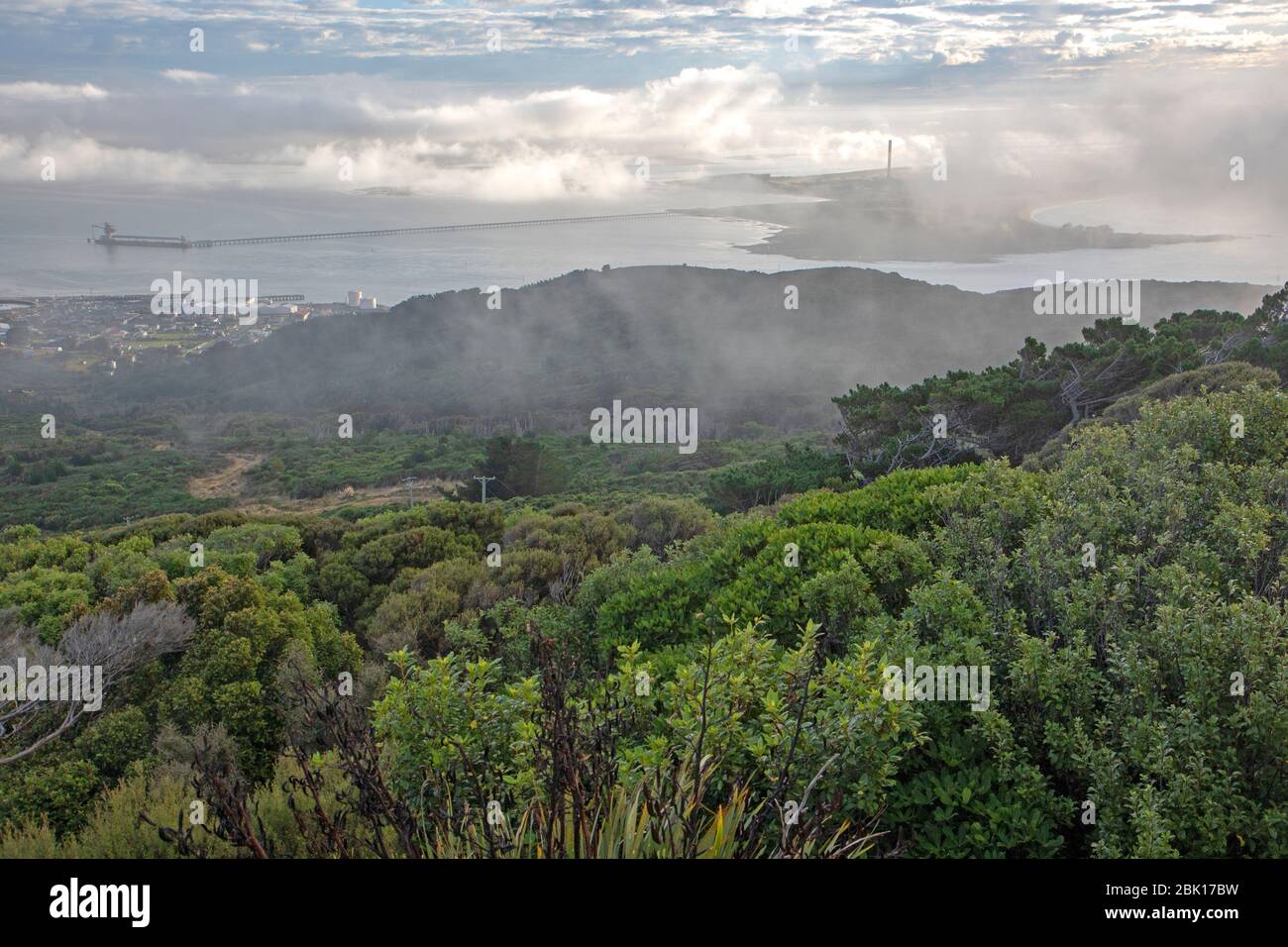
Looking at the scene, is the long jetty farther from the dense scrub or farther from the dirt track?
the dense scrub

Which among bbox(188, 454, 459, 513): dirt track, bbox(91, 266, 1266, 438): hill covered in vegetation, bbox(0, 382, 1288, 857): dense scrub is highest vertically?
bbox(91, 266, 1266, 438): hill covered in vegetation

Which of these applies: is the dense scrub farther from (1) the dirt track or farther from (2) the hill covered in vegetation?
(2) the hill covered in vegetation

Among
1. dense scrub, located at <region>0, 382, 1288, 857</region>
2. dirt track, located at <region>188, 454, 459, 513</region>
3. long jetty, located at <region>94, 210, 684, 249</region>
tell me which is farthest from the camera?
long jetty, located at <region>94, 210, 684, 249</region>

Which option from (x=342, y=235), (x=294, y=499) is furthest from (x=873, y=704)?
(x=342, y=235)

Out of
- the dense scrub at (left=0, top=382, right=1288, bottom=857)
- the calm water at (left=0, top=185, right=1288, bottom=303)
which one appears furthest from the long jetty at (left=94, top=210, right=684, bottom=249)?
the dense scrub at (left=0, top=382, right=1288, bottom=857)

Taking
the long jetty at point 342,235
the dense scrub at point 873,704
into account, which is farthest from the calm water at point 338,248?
the dense scrub at point 873,704

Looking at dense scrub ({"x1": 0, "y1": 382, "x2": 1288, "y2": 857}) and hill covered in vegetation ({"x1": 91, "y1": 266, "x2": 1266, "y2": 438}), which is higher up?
hill covered in vegetation ({"x1": 91, "y1": 266, "x2": 1266, "y2": 438})

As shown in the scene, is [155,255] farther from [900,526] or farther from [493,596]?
[900,526]

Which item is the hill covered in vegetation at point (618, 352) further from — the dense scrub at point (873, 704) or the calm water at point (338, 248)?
the dense scrub at point (873, 704)

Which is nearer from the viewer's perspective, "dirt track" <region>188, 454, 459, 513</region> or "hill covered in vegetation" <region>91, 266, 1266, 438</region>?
→ "dirt track" <region>188, 454, 459, 513</region>

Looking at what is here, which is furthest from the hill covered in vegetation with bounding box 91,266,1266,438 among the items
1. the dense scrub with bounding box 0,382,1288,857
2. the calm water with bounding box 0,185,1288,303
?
the dense scrub with bounding box 0,382,1288,857

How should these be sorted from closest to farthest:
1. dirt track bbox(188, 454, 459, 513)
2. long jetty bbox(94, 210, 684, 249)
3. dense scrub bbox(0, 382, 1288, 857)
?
1. dense scrub bbox(0, 382, 1288, 857)
2. dirt track bbox(188, 454, 459, 513)
3. long jetty bbox(94, 210, 684, 249)

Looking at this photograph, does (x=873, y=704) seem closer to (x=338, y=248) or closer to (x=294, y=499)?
(x=294, y=499)
